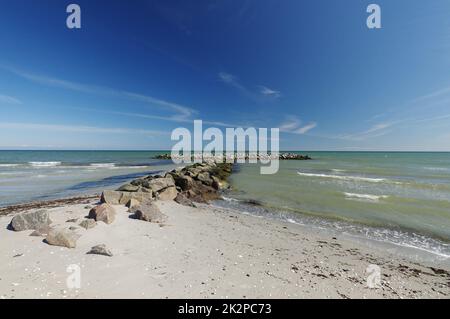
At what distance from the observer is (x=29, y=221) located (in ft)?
18.8

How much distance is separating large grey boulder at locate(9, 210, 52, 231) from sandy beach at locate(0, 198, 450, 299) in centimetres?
20

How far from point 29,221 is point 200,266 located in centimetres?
499

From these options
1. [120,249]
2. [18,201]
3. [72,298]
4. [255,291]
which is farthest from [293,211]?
[18,201]

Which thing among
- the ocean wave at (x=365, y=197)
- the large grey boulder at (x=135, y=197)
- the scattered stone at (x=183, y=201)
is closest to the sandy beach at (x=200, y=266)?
the large grey boulder at (x=135, y=197)

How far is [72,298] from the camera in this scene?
326 centimetres

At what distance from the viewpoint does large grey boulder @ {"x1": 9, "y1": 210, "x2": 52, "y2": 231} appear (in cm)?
561

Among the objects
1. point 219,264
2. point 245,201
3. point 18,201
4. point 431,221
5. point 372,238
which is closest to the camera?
point 219,264

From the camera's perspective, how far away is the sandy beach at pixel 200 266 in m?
3.60

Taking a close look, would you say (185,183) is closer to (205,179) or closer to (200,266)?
(205,179)

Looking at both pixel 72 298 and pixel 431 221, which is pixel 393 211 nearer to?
pixel 431 221

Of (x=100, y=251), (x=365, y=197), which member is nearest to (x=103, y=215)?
(x=100, y=251)

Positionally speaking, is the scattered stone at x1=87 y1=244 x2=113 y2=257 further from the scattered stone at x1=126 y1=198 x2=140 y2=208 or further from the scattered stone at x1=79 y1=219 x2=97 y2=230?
the scattered stone at x1=126 y1=198 x2=140 y2=208

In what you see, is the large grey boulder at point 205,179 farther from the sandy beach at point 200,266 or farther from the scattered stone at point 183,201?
the sandy beach at point 200,266

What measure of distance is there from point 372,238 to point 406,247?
2.95 ft
